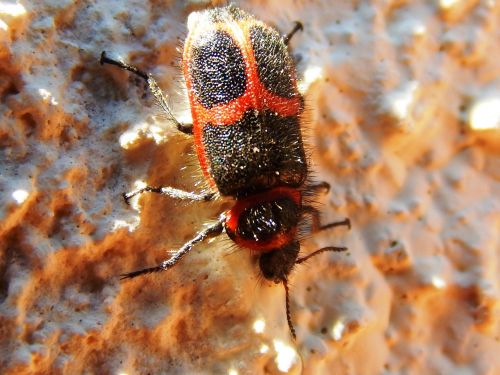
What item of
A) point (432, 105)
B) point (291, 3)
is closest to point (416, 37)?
point (432, 105)

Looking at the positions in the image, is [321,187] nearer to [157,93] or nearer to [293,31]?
[293,31]

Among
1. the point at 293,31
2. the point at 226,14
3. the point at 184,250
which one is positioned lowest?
the point at 184,250

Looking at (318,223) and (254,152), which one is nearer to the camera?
(254,152)

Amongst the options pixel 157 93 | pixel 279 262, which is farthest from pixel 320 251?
pixel 157 93

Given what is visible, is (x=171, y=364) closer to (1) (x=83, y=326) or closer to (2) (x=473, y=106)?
(1) (x=83, y=326)

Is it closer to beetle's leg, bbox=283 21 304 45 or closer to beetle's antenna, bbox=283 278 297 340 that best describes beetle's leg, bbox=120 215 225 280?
beetle's antenna, bbox=283 278 297 340

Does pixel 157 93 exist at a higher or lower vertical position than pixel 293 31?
lower

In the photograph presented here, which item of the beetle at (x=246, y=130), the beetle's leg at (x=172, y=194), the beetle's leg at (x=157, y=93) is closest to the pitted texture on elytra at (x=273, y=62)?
the beetle at (x=246, y=130)
